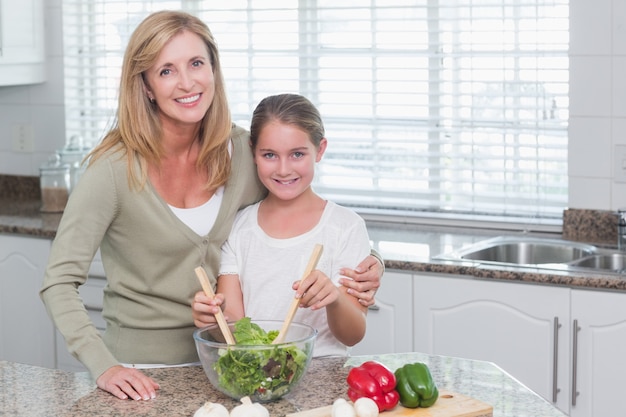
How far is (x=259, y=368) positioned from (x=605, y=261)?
5.50ft

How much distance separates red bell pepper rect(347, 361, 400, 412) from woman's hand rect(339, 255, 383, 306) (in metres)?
0.30

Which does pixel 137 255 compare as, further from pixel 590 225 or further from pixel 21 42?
pixel 21 42

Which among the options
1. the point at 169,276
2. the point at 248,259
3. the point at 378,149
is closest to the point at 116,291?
the point at 169,276

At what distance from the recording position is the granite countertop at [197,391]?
1735 millimetres

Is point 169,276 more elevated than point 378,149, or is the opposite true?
point 378,149

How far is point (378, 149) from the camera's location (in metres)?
3.67

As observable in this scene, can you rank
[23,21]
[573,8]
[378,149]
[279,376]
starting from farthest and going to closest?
[23,21] → [378,149] → [573,8] → [279,376]

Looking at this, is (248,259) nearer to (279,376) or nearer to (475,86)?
(279,376)

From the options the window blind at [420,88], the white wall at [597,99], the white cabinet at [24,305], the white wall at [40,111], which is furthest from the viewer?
the white wall at [40,111]

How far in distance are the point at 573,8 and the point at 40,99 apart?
220 cm

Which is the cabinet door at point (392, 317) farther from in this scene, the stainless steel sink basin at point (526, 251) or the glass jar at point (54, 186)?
the glass jar at point (54, 186)

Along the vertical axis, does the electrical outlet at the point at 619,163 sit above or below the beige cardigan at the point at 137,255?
above

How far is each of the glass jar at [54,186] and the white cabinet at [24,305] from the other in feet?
0.83

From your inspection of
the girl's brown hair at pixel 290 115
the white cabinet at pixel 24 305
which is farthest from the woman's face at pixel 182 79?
the white cabinet at pixel 24 305
